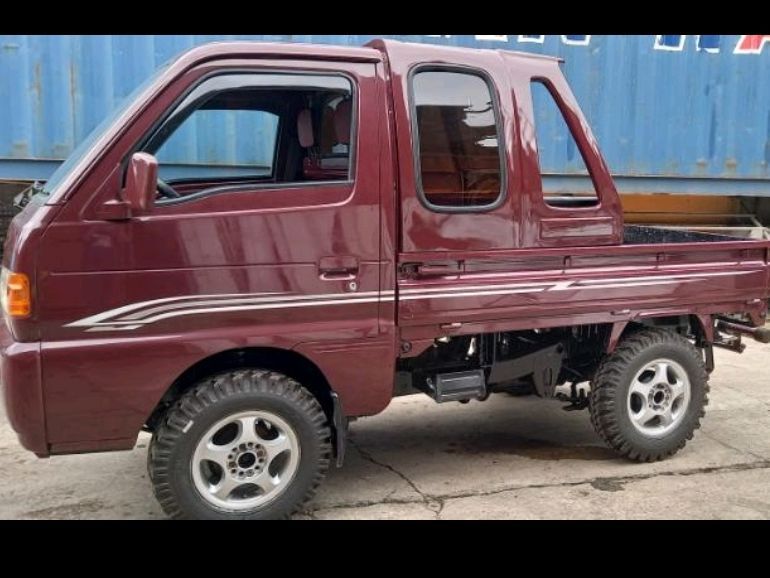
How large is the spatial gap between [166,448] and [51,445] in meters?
0.46

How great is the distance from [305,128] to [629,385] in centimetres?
229

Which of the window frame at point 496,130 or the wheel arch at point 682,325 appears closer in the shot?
the window frame at point 496,130

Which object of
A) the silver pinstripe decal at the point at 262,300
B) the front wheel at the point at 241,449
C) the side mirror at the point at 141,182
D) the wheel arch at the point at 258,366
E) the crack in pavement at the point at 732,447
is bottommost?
the crack in pavement at the point at 732,447

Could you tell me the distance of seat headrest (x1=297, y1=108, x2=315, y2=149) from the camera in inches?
150

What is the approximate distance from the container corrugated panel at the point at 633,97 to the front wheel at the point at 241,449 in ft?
11.8

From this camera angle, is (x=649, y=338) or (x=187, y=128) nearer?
(x=649, y=338)

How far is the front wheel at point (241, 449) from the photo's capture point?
3.11 metres

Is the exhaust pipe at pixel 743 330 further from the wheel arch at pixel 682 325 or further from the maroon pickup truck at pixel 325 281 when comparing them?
the wheel arch at pixel 682 325

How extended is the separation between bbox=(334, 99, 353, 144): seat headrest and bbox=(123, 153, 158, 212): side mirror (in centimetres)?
91

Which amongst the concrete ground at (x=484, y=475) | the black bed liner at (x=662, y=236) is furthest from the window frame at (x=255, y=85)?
the black bed liner at (x=662, y=236)

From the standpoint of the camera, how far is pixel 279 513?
3316 mm
